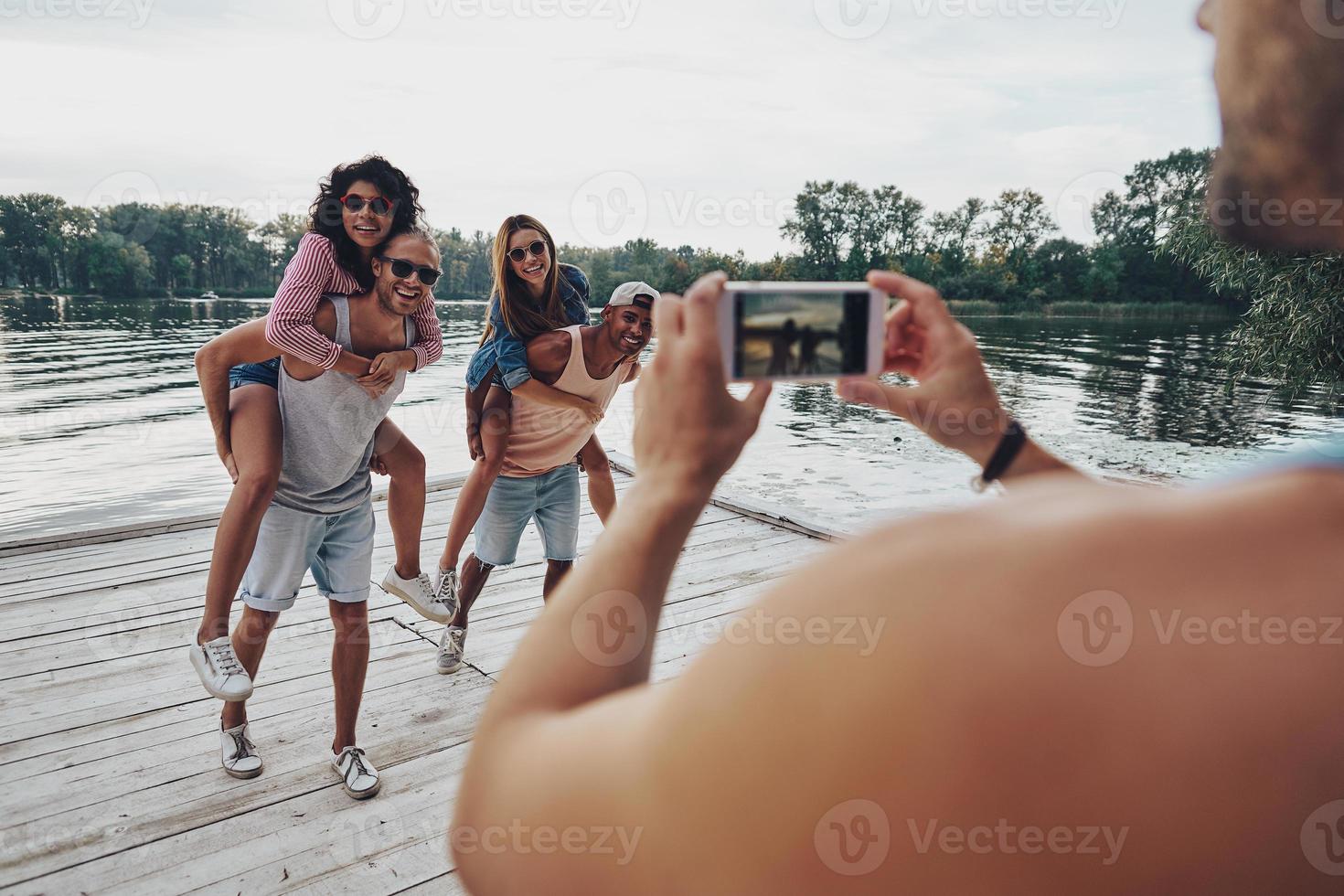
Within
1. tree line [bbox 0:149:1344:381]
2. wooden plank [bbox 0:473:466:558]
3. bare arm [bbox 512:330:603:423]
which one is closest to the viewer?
bare arm [bbox 512:330:603:423]

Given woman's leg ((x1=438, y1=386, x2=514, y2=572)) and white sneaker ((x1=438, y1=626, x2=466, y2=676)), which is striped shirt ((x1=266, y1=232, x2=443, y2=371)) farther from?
white sneaker ((x1=438, y1=626, x2=466, y2=676))

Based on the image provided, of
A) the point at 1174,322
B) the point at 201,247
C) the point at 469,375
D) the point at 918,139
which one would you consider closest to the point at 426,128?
the point at 201,247

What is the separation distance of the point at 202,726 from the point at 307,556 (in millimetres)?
919

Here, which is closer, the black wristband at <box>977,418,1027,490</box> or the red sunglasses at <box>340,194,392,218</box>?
the black wristband at <box>977,418,1027,490</box>

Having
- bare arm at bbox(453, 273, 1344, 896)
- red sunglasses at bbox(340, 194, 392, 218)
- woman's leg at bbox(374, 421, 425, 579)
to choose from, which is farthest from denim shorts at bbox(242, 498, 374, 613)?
bare arm at bbox(453, 273, 1344, 896)

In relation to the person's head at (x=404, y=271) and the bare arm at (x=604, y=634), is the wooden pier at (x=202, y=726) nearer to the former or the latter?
the bare arm at (x=604, y=634)

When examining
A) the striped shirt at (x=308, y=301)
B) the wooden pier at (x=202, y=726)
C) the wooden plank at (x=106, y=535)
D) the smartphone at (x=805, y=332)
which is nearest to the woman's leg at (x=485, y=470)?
the wooden pier at (x=202, y=726)

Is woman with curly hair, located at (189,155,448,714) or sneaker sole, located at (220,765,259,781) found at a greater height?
woman with curly hair, located at (189,155,448,714)

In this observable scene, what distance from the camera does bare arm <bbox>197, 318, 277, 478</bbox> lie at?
2670mm

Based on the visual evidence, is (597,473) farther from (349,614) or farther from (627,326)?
(349,614)

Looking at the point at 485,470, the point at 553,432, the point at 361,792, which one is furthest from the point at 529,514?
the point at 361,792

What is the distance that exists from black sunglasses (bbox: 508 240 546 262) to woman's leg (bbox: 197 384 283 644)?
1.57m

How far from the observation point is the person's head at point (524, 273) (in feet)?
12.9

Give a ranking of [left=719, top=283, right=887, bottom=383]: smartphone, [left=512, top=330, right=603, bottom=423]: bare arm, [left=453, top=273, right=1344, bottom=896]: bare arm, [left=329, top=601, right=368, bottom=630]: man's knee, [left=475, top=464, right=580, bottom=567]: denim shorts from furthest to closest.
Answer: [left=475, top=464, right=580, bottom=567]: denim shorts → [left=512, top=330, right=603, bottom=423]: bare arm → [left=329, top=601, right=368, bottom=630]: man's knee → [left=719, top=283, right=887, bottom=383]: smartphone → [left=453, top=273, right=1344, bottom=896]: bare arm
